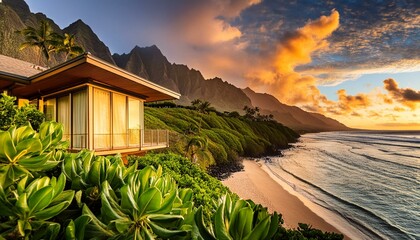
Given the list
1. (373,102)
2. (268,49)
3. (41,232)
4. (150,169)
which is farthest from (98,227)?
(373,102)

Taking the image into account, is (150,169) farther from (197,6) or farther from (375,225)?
(197,6)

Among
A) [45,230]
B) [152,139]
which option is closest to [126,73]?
[152,139]

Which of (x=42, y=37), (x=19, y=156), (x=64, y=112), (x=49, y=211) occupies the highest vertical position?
(x=42, y=37)

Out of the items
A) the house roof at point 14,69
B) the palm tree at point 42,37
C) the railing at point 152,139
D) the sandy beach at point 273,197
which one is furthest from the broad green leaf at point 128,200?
the palm tree at point 42,37

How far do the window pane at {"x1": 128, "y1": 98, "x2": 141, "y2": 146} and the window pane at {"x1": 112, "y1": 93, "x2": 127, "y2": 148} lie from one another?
0.49 metres

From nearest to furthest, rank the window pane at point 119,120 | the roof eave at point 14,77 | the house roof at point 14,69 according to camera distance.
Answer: the roof eave at point 14,77, the house roof at point 14,69, the window pane at point 119,120

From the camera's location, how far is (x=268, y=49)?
34.6m

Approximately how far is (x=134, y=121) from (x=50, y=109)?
464 centimetres

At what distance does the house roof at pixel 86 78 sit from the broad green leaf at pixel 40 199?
948 cm

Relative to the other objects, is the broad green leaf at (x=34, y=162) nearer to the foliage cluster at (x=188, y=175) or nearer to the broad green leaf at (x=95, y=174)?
the broad green leaf at (x=95, y=174)

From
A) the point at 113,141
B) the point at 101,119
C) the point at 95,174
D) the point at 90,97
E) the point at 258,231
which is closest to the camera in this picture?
the point at 258,231

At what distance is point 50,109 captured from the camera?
14352mm

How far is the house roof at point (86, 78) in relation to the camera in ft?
32.7

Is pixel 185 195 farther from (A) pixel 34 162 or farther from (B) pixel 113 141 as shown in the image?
(B) pixel 113 141
